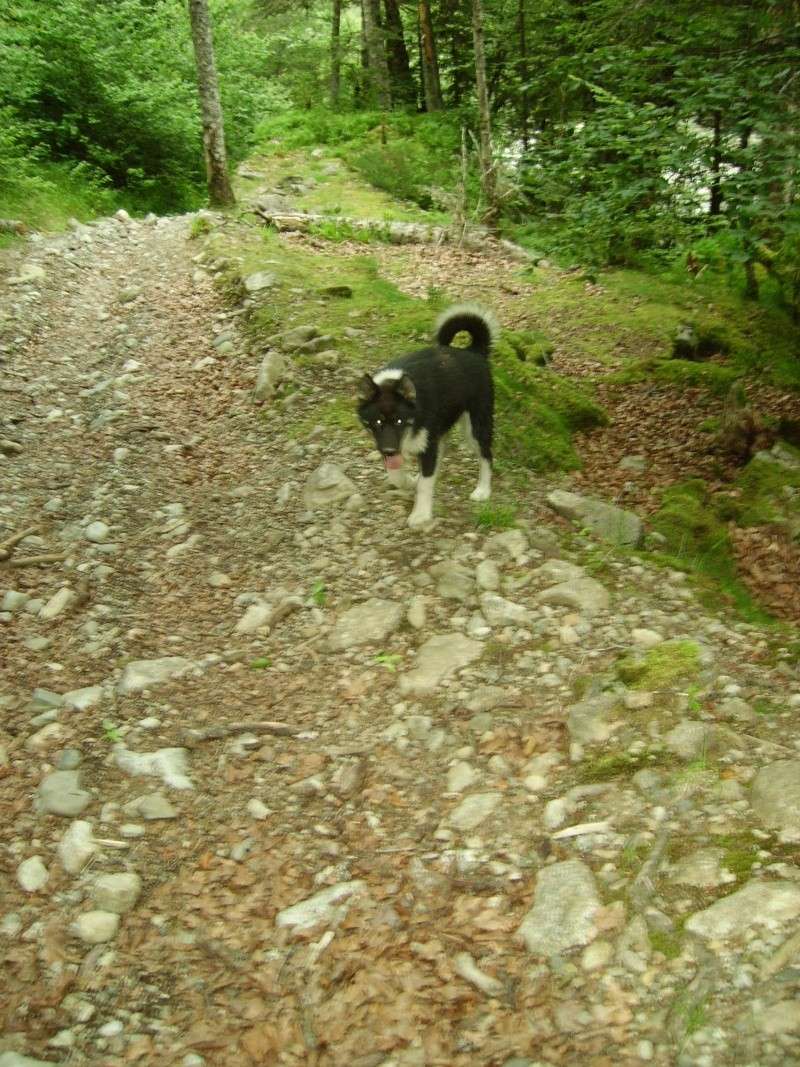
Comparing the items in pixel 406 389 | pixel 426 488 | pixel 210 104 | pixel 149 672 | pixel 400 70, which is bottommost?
pixel 149 672

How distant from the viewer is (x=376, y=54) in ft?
89.2

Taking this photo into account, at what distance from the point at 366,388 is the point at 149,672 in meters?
2.24

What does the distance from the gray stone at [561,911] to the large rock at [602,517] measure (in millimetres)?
3090


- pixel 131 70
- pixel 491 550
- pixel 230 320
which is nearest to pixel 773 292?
pixel 230 320

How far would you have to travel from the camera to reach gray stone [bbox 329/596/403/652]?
4988 millimetres

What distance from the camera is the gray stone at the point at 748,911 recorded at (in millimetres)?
2908

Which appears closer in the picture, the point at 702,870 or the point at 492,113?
the point at 702,870

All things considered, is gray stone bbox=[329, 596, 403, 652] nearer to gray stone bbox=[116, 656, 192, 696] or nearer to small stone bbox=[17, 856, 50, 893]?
gray stone bbox=[116, 656, 192, 696]

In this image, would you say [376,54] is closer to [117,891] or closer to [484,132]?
[484,132]

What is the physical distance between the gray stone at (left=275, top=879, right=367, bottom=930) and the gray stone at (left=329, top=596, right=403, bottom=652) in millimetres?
1714

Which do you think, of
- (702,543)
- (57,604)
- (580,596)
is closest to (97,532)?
(57,604)

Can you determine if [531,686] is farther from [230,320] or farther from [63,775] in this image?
[230,320]

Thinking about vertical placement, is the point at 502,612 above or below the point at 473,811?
above

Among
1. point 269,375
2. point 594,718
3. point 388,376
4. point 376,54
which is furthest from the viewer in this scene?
point 376,54
